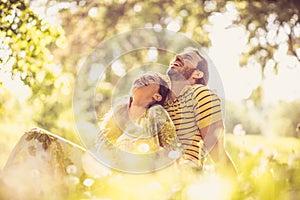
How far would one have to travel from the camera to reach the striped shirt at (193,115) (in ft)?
9.03

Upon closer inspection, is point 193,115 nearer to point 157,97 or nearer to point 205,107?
point 205,107

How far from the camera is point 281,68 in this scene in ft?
14.6

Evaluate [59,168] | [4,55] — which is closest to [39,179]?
[59,168]

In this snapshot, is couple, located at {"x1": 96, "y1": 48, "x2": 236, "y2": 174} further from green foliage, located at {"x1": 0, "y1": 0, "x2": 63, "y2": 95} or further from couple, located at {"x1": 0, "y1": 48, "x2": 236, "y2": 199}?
→ green foliage, located at {"x1": 0, "y1": 0, "x2": 63, "y2": 95}

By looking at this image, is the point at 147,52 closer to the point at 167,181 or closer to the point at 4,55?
the point at 4,55

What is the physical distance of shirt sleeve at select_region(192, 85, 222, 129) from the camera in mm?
2746

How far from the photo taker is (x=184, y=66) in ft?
9.47

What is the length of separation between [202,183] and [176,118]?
842mm

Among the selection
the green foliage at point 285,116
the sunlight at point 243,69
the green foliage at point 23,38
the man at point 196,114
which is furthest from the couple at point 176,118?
the green foliage at point 285,116

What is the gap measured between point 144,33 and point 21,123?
5.31ft

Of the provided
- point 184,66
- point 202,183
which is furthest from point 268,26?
point 202,183

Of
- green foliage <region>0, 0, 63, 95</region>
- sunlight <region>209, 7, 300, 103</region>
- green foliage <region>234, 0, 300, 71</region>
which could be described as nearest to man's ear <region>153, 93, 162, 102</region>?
green foliage <region>0, 0, 63, 95</region>

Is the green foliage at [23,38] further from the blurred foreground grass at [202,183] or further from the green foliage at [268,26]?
the green foliage at [268,26]

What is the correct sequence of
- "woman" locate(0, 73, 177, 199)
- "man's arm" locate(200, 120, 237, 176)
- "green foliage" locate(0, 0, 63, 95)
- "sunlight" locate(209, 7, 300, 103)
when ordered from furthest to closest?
"sunlight" locate(209, 7, 300, 103)
"green foliage" locate(0, 0, 63, 95)
"man's arm" locate(200, 120, 237, 176)
"woman" locate(0, 73, 177, 199)
